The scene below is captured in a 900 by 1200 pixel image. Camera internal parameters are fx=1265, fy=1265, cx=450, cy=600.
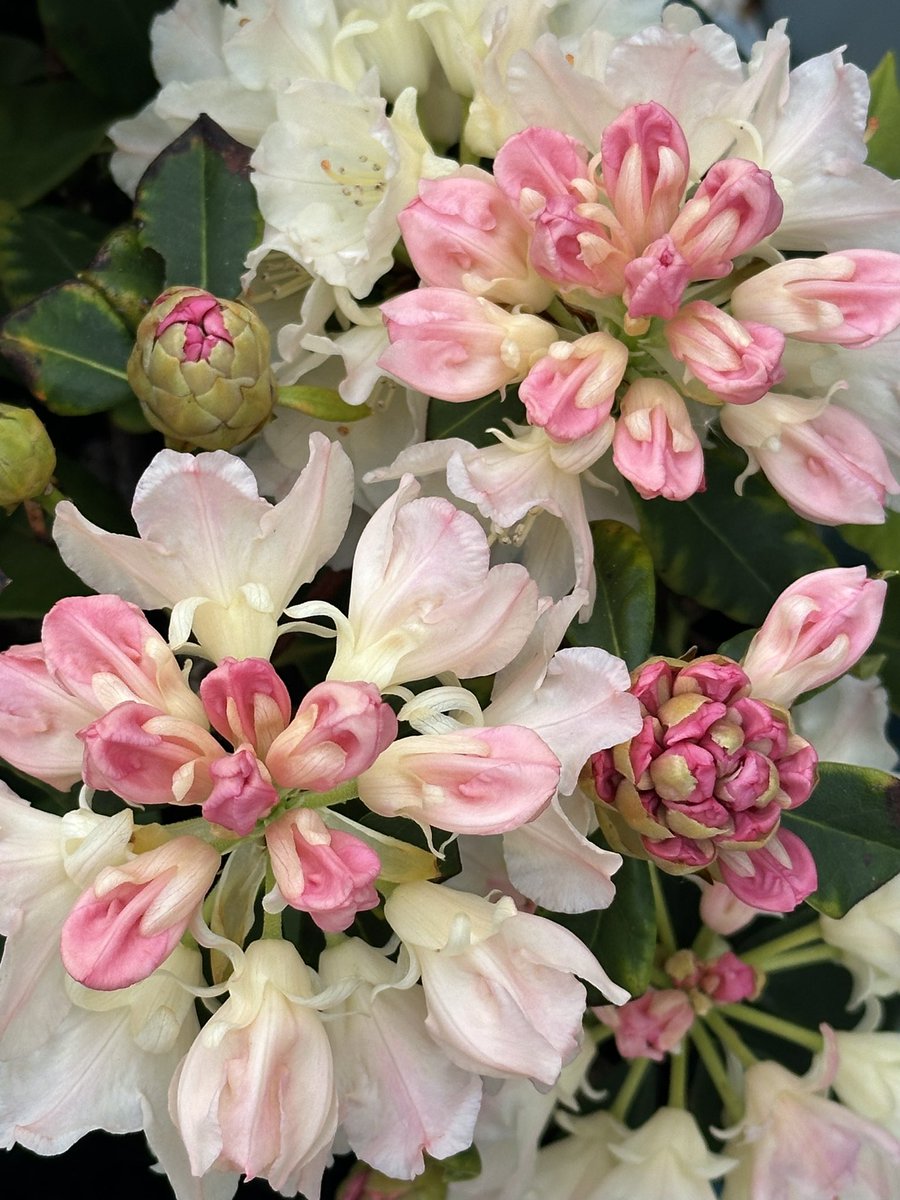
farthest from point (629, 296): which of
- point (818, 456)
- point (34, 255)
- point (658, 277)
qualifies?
point (34, 255)

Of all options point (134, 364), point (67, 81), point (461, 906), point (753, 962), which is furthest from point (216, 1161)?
point (67, 81)

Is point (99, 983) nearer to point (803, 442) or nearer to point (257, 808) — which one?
point (257, 808)

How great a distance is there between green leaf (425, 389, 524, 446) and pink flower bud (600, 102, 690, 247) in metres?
0.15

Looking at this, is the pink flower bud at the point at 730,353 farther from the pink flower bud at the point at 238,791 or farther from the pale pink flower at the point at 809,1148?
the pale pink flower at the point at 809,1148

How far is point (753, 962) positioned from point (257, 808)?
0.54 meters

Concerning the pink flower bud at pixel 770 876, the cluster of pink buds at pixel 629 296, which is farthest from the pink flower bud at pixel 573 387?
the pink flower bud at pixel 770 876

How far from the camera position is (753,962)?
912 millimetres

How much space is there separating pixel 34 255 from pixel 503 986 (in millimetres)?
595

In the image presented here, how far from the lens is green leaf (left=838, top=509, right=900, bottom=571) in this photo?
0.90 meters

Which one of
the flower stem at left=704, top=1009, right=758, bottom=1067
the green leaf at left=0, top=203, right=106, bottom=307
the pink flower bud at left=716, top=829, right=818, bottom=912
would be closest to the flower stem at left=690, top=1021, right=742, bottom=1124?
the flower stem at left=704, top=1009, right=758, bottom=1067

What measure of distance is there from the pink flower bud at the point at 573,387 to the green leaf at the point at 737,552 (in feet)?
0.66

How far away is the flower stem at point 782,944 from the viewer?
2.89 ft

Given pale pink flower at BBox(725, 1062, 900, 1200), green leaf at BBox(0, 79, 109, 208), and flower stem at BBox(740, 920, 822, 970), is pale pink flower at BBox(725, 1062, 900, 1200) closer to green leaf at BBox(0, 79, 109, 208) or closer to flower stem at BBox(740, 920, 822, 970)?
flower stem at BBox(740, 920, 822, 970)

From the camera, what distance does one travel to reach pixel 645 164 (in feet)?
1.99
